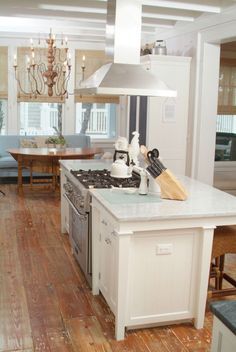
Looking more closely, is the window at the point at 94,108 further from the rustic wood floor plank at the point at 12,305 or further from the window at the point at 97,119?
the rustic wood floor plank at the point at 12,305

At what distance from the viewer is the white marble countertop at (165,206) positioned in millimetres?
2767

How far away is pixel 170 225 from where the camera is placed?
2812 mm

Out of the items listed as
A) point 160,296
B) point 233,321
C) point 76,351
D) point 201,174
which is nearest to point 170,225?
point 160,296

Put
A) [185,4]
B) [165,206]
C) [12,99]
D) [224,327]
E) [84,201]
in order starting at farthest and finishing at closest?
[12,99], [185,4], [84,201], [165,206], [224,327]

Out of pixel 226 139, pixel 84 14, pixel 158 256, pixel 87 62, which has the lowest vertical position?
pixel 158 256

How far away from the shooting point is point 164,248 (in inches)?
113

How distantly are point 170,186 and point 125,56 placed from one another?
1434mm

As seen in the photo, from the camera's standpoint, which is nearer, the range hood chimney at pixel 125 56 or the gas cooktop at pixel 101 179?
the gas cooktop at pixel 101 179

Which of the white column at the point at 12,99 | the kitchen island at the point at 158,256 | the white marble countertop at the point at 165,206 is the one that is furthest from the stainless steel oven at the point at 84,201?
the white column at the point at 12,99

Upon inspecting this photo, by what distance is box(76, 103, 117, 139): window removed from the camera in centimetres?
891

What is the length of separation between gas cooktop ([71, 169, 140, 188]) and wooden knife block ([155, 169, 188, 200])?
0.43m

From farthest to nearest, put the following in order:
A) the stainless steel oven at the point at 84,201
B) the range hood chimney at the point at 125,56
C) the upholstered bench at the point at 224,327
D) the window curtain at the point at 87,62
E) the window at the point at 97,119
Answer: the window at the point at 97,119, the window curtain at the point at 87,62, the range hood chimney at the point at 125,56, the stainless steel oven at the point at 84,201, the upholstered bench at the point at 224,327

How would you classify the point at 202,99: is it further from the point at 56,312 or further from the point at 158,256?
the point at 56,312

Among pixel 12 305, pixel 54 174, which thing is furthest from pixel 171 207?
pixel 54 174
